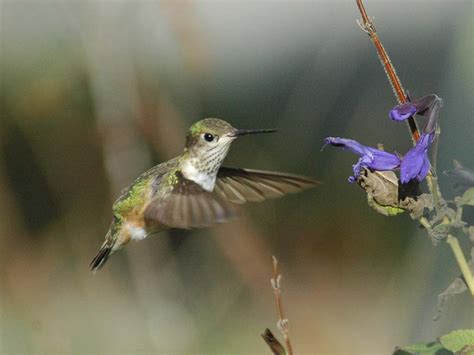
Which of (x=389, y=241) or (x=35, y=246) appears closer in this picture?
(x=35, y=246)

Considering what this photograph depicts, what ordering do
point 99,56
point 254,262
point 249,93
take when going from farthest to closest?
point 249,93, point 254,262, point 99,56

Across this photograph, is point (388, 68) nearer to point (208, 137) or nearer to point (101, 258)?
point (208, 137)

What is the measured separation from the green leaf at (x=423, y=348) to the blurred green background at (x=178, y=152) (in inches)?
94.5

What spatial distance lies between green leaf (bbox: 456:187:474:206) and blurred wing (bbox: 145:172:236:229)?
61 centimetres

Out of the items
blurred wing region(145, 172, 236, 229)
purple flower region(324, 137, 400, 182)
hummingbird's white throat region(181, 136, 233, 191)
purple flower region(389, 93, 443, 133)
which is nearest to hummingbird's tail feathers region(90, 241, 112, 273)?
blurred wing region(145, 172, 236, 229)

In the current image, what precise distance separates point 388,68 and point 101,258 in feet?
4.03

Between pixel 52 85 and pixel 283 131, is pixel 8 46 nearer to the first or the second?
pixel 52 85

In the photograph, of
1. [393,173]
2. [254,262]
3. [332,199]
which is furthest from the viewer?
[332,199]

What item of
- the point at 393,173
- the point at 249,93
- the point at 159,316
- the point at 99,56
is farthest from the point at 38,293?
the point at 393,173

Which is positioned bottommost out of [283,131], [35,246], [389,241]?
[389,241]

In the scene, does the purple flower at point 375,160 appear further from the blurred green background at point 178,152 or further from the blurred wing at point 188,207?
the blurred green background at point 178,152

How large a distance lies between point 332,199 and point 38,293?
1990 millimetres

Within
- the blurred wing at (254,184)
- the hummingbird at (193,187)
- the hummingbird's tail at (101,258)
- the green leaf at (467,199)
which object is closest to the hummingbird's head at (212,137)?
the hummingbird at (193,187)

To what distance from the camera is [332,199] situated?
5.13m
